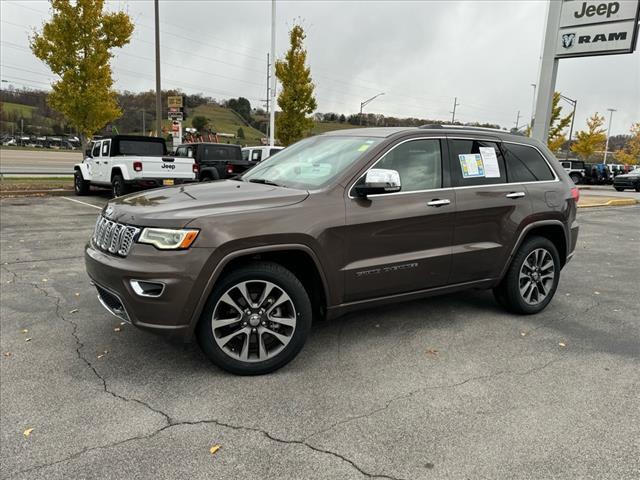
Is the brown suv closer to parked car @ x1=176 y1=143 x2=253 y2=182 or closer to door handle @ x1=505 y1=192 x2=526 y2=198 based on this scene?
door handle @ x1=505 y1=192 x2=526 y2=198

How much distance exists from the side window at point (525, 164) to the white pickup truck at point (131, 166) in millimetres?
9510

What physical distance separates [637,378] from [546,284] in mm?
1513

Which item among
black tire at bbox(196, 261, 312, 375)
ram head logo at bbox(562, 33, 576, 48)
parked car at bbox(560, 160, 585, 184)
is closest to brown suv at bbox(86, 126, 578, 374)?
black tire at bbox(196, 261, 312, 375)

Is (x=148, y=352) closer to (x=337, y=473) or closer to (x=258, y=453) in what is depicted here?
(x=258, y=453)

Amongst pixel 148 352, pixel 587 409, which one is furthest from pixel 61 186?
pixel 587 409

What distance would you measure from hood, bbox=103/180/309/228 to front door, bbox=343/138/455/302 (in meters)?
0.58

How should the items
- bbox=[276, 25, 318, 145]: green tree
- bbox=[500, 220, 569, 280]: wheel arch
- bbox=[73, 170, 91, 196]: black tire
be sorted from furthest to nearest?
bbox=[276, 25, 318, 145]: green tree → bbox=[73, 170, 91, 196]: black tire → bbox=[500, 220, 569, 280]: wheel arch

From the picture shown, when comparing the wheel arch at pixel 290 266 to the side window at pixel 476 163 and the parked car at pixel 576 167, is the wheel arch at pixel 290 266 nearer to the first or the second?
the side window at pixel 476 163

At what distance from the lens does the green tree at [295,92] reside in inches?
965

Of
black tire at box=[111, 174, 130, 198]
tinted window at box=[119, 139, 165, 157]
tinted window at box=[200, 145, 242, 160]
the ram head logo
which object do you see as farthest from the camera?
tinted window at box=[200, 145, 242, 160]

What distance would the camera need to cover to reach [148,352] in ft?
12.4

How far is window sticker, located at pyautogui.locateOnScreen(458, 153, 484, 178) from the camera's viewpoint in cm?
432

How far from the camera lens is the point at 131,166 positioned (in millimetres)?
12055

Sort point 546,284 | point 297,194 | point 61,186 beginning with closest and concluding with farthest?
point 297,194, point 546,284, point 61,186
